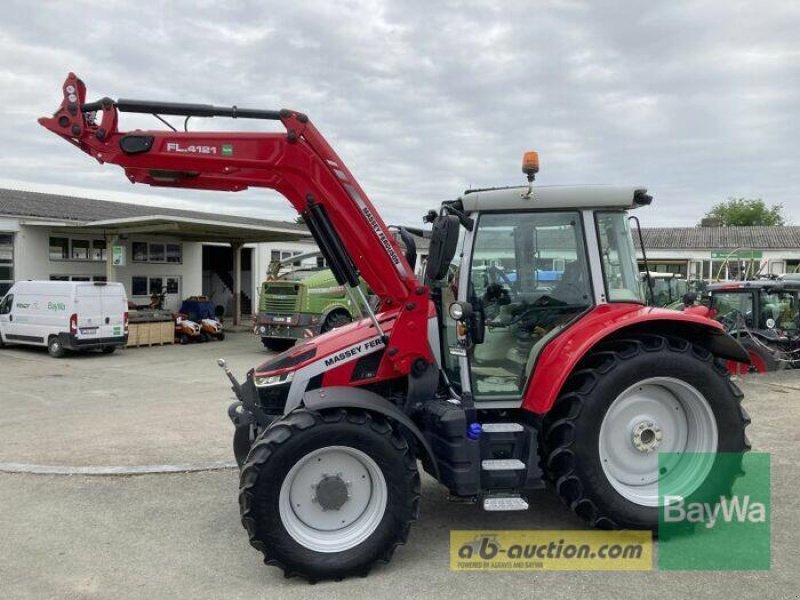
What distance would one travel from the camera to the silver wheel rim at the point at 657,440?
467cm

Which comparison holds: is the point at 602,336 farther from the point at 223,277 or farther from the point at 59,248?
the point at 223,277

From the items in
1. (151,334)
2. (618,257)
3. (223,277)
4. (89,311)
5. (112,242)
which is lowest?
(151,334)

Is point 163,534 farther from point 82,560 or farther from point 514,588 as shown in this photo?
point 514,588

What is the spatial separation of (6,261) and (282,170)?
773 inches

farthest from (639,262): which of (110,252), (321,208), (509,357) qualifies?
(110,252)

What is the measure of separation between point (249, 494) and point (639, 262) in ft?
10.6

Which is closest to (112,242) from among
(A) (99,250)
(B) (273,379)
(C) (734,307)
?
(A) (99,250)

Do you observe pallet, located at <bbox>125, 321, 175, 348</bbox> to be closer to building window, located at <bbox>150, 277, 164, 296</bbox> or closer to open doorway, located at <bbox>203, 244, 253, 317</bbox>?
building window, located at <bbox>150, 277, 164, 296</bbox>

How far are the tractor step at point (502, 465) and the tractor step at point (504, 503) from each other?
0.62 feet

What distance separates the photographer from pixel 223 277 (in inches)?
1264

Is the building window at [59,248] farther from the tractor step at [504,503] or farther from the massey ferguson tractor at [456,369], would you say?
Answer: the tractor step at [504,503]

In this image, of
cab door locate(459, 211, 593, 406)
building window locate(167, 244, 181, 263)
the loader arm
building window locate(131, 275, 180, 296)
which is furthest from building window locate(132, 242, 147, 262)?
cab door locate(459, 211, 593, 406)

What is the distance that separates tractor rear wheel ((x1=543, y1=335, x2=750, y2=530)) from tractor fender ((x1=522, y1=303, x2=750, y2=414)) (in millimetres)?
135

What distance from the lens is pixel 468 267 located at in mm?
4586
